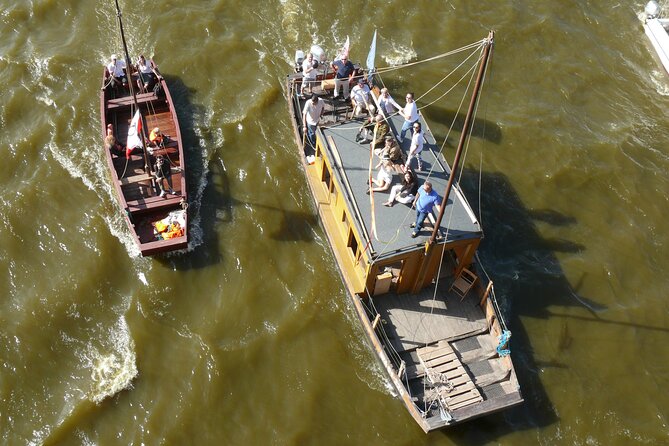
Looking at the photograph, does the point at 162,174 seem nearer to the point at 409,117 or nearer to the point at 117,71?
the point at 117,71

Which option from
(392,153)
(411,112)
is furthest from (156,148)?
(411,112)

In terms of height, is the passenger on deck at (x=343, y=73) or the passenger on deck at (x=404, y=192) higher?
the passenger on deck at (x=343, y=73)

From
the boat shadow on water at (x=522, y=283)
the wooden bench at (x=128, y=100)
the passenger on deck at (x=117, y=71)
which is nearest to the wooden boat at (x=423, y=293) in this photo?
the boat shadow on water at (x=522, y=283)

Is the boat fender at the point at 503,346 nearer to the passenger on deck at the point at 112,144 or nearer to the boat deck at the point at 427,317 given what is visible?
the boat deck at the point at 427,317

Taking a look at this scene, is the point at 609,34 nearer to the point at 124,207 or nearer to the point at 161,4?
the point at 161,4

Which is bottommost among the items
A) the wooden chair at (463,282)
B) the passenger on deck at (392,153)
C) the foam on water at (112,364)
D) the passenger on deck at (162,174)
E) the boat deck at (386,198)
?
the foam on water at (112,364)

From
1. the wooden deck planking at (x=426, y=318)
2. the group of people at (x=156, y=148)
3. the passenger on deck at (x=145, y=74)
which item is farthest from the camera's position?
the passenger on deck at (x=145, y=74)
